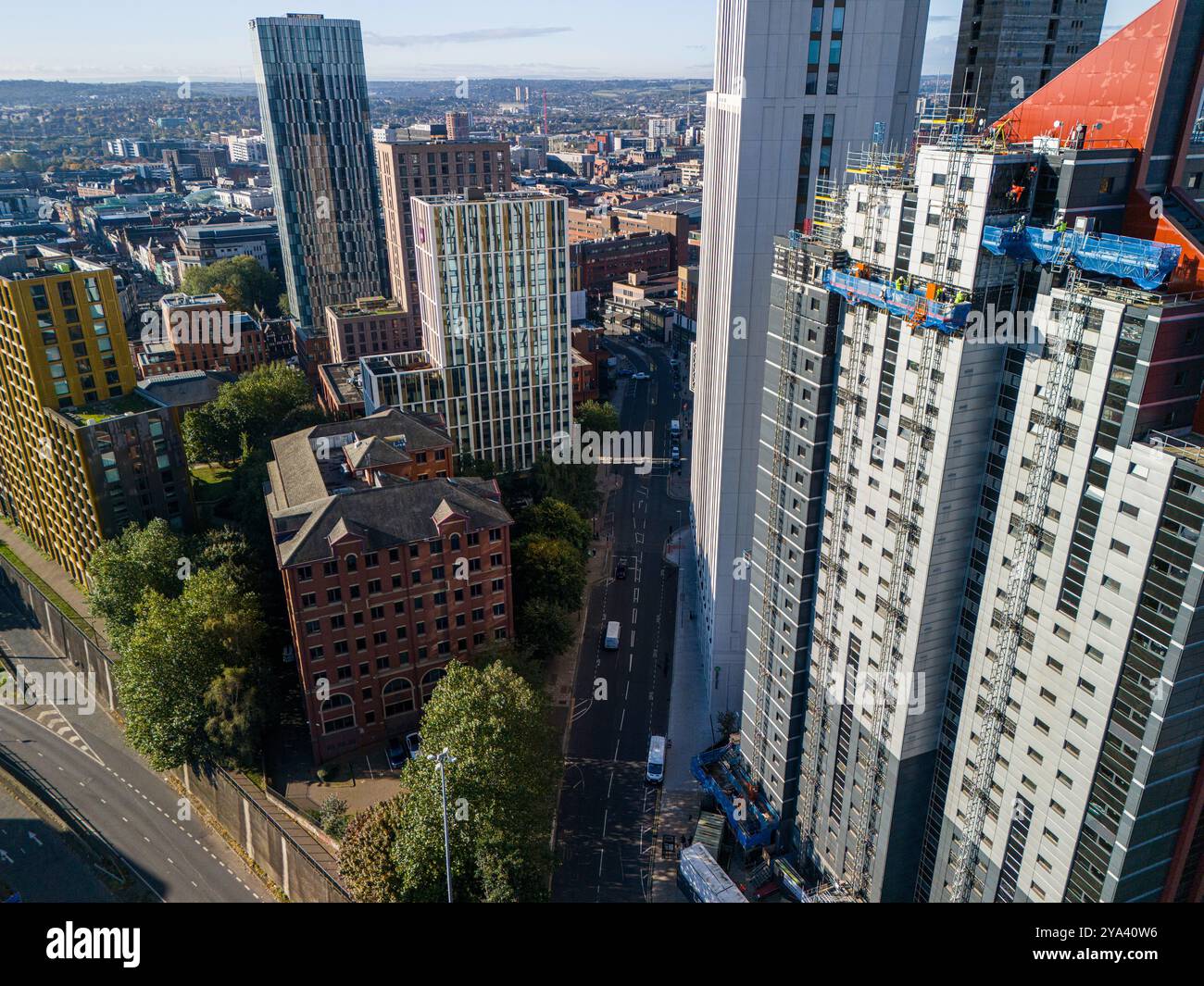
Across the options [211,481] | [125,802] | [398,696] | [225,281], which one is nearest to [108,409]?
[211,481]

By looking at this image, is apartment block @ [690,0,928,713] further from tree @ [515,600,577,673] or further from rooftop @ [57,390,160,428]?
rooftop @ [57,390,160,428]

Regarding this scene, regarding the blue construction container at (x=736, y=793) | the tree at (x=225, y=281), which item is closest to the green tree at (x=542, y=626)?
the blue construction container at (x=736, y=793)

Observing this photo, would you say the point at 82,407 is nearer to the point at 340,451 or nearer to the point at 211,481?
the point at 340,451

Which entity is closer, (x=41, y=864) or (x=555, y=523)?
(x=41, y=864)

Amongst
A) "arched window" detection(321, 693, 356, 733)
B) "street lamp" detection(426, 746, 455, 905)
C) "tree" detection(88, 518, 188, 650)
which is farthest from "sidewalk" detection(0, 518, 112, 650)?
"street lamp" detection(426, 746, 455, 905)

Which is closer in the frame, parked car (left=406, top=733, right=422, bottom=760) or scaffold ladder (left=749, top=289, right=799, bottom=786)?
scaffold ladder (left=749, top=289, right=799, bottom=786)

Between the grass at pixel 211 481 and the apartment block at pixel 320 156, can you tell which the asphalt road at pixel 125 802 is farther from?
the apartment block at pixel 320 156
